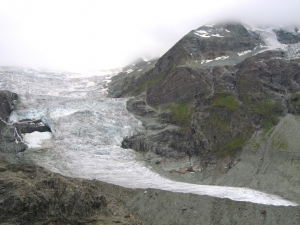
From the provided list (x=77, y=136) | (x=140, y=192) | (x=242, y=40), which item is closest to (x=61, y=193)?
(x=140, y=192)

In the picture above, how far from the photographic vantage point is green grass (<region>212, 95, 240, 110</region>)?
93769 millimetres

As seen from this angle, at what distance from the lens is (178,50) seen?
12900 cm

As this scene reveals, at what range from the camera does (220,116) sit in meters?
92.3

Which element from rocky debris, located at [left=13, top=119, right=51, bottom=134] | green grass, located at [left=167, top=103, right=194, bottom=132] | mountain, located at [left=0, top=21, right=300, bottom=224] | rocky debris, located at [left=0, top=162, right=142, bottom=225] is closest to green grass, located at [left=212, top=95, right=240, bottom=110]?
A: mountain, located at [left=0, top=21, right=300, bottom=224]

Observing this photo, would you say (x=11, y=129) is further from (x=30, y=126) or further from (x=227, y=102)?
(x=227, y=102)

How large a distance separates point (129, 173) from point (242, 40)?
9710 cm

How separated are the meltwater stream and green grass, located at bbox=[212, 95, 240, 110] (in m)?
22.0

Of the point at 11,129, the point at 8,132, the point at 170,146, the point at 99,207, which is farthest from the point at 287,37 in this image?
the point at 99,207

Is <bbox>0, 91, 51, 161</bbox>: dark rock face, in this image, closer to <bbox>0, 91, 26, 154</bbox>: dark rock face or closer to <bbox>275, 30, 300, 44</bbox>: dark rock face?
<bbox>0, 91, 26, 154</bbox>: dark rock face

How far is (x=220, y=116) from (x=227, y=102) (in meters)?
5.85

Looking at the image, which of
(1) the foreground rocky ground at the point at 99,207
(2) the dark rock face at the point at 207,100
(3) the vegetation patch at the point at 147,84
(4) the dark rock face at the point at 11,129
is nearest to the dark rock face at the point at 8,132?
(4) the dark rock face at the point at 11,129

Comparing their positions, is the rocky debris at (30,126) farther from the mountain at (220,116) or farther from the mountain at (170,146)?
the mountain at (220,116)

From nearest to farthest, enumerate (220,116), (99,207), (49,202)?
(49,202) → (99,207) → (220,116)

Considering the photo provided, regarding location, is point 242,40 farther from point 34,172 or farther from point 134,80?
point 34,172
